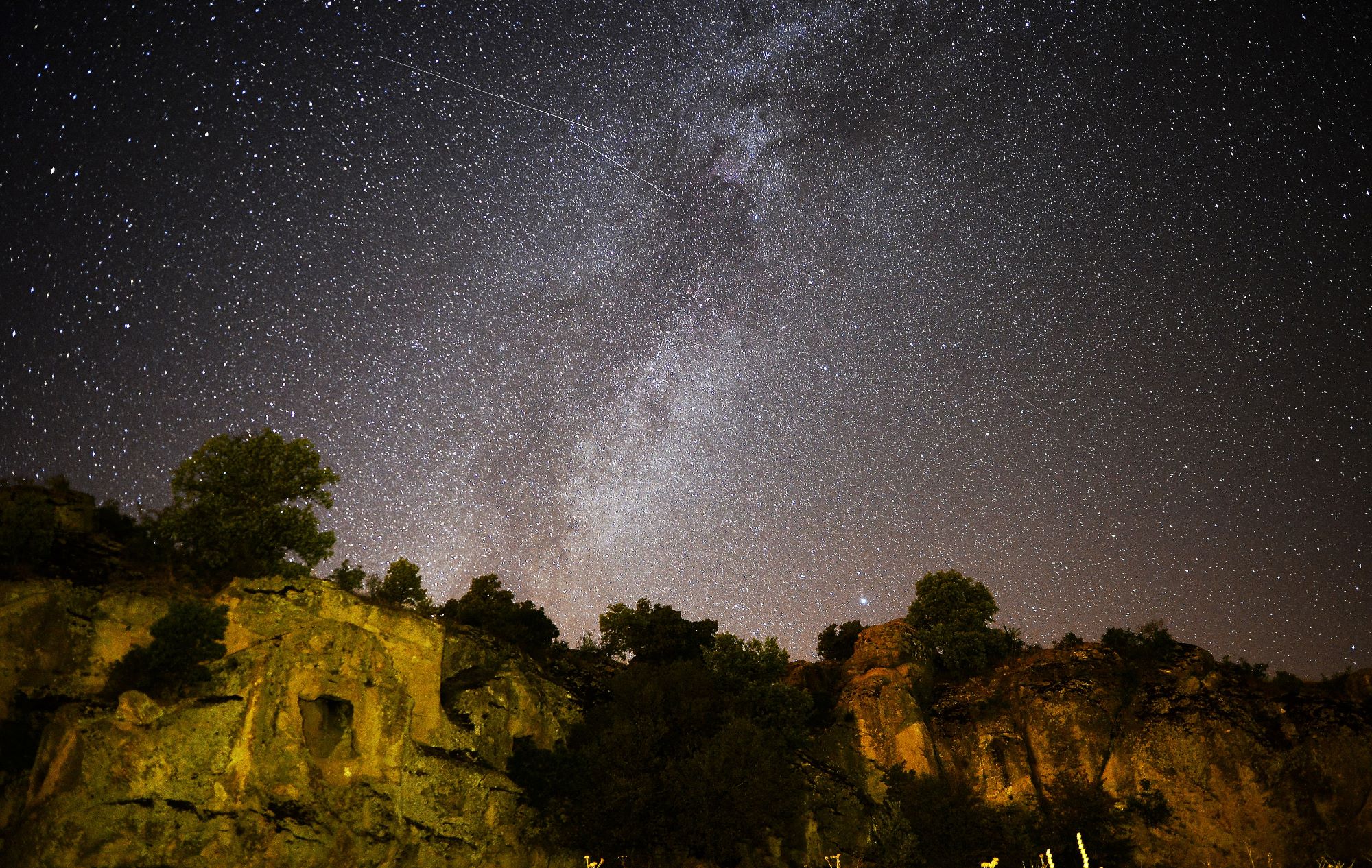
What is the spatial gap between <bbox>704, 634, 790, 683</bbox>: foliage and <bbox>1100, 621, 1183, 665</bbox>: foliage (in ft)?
72.7

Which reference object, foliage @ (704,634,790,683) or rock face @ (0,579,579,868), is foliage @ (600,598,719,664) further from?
rock face @ (0,579,579,868)

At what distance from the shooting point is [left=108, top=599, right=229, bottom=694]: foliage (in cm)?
2338

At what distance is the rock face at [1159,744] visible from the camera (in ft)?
132

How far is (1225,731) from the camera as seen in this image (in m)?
42.9

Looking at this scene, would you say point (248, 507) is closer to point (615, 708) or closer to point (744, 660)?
point (615, 708)

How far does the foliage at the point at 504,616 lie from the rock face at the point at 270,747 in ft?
37.4

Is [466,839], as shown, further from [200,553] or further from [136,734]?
[200,553]

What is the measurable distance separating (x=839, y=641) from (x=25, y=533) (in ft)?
179

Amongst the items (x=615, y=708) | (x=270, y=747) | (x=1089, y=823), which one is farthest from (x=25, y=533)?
(x=1089, y=823)

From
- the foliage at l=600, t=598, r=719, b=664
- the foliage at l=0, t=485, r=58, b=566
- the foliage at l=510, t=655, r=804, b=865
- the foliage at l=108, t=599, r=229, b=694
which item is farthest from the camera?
the foliage at l=600, t=598, r=719, b=664

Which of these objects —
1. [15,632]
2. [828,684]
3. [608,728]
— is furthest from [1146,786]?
[15,632]

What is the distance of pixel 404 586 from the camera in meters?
42.2

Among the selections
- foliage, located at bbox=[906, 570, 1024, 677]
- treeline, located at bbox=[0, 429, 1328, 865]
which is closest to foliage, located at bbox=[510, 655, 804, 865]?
treeline, located at bbox=[0, 429, 1328, 865]

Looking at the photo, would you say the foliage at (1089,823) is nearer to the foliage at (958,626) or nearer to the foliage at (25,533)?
the foliage at (958,626)
